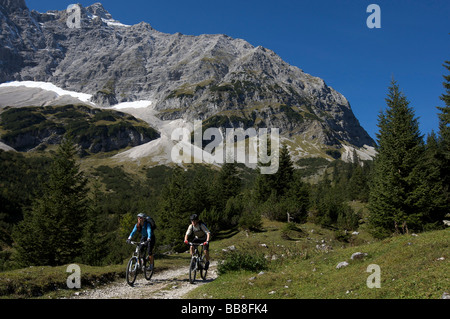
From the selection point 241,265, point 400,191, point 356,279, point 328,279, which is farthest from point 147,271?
point 400,191

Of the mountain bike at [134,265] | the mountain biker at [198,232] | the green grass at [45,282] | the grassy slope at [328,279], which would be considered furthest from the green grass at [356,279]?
the green grass at [45,282]

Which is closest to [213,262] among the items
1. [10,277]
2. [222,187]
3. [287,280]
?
[287,280]

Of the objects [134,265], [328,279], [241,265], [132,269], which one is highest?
[328,279]

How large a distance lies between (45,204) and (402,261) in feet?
93.5

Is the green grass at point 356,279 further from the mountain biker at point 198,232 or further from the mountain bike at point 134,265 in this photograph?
the mountain bike at point 134,265

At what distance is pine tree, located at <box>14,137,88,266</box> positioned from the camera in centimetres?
2334

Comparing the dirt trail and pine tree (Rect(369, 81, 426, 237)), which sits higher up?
pine tree (Rect(369, 81, 426, 237))

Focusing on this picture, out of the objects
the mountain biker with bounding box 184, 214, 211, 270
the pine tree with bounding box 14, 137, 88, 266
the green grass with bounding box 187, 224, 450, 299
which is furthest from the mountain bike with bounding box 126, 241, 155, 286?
the pine tree with bounding box 14, 137, 88, 266

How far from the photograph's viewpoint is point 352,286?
8297 mm

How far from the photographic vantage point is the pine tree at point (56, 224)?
23.3 m

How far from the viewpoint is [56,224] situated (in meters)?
24.6

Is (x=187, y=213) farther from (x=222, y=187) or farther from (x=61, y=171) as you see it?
(x=222, y=187)

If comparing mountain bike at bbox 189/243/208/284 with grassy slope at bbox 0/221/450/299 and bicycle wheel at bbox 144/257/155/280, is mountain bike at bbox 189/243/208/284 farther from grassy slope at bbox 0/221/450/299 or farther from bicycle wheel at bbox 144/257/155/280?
bicycle wheel at bbox 144/257/155/280

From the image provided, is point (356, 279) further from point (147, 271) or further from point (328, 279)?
point (147, 271)
